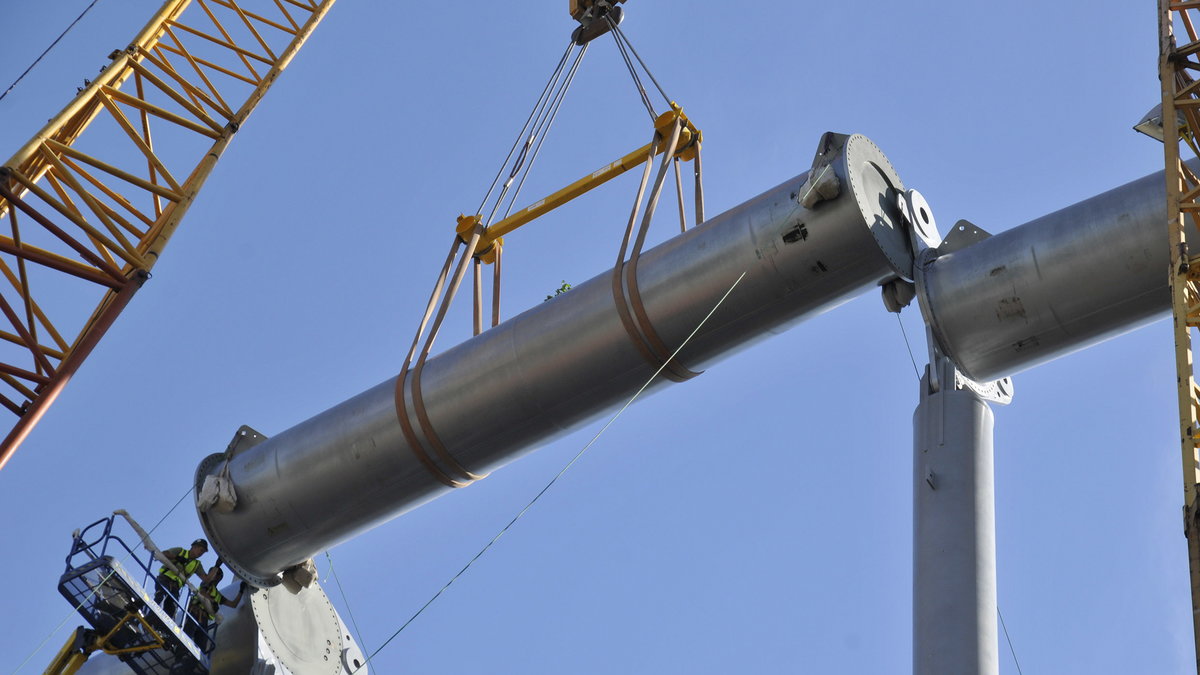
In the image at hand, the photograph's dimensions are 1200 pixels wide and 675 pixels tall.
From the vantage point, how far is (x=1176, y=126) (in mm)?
18766

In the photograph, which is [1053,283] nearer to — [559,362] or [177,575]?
[559,362]

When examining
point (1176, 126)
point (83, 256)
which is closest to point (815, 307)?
point (1176, 126)

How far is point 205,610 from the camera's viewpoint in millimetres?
23828

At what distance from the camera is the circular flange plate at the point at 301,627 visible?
22.9 metres

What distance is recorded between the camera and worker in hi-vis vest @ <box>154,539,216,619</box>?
23.9m

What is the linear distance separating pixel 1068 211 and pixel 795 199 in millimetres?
2958

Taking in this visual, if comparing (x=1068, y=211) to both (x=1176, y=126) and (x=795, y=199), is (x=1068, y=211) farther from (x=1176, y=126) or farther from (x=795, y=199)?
(x=795, y=199)

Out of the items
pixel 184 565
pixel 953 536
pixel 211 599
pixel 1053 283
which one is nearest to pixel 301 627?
pixel 211 599

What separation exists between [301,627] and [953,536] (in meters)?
10.1

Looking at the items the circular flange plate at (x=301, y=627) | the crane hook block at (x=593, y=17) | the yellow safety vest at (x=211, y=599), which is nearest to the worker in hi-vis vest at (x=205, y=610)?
the yellow safety vest at (x=211, y=599)

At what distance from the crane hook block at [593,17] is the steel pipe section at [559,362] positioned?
8207mm

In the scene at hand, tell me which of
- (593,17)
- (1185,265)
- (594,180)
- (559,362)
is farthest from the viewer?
(593,17)

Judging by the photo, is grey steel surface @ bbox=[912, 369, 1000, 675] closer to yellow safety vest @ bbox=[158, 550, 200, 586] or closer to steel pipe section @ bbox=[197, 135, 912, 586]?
steel pipe section @ bbox=[197, 135, 912, 586]

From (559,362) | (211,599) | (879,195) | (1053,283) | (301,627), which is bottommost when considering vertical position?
(301,627)
